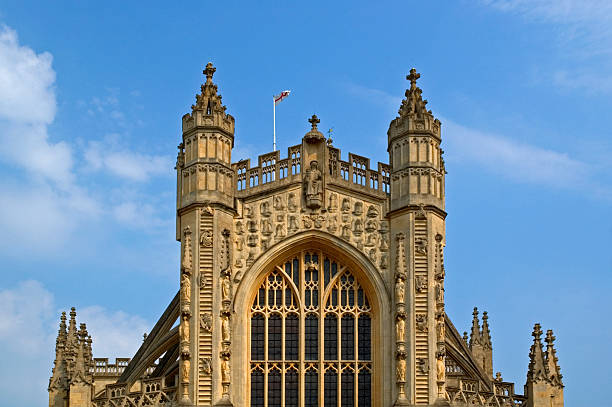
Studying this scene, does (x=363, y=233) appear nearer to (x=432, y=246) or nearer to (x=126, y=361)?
(x=432, y=246)

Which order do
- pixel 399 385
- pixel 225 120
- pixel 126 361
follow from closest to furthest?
1. pixel 399 385
2. pixel 225 120
3. pixel 126 361

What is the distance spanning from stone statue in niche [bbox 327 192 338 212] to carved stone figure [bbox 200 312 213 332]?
553 cm

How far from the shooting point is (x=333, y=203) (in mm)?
44594

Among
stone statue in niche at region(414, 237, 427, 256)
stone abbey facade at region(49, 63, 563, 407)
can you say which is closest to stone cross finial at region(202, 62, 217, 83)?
stone abbey facade at region(49, 63, 563, 407)

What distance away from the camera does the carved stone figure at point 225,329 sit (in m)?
42.6

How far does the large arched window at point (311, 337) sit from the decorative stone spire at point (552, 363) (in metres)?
5.92

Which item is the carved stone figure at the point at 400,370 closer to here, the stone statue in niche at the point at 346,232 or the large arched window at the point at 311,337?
the large arched window at the point at 311,337

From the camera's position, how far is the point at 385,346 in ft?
142

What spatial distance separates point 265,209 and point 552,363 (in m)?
10.9

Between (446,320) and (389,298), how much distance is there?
3.96 meters

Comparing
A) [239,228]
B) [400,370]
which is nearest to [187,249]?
[239,228]

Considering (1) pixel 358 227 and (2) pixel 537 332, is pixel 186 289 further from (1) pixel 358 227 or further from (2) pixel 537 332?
(2) pixel 537 332

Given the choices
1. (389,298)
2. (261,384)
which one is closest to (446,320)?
(389,298)

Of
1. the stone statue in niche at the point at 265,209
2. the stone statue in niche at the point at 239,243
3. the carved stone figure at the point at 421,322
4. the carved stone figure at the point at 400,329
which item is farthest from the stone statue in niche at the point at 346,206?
the carved stone figure at the point at 421,322
